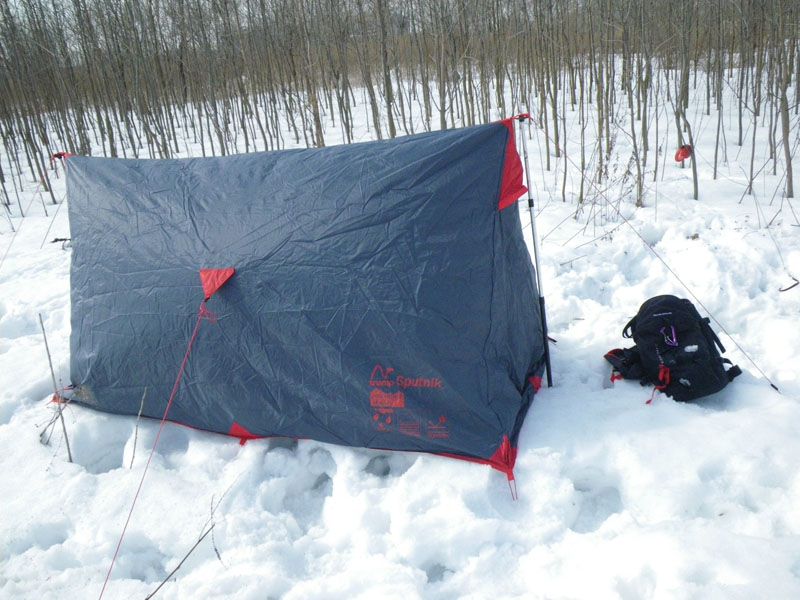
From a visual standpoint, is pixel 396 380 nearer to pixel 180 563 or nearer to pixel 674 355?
pixel 180 563

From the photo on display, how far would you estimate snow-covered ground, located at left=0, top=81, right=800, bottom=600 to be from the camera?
1692 mm

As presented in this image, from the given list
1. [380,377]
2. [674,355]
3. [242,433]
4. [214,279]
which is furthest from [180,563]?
[674,355]

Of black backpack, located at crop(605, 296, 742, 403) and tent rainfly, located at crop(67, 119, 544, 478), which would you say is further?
black backpack, located at crop(605, 296, 742, 403)

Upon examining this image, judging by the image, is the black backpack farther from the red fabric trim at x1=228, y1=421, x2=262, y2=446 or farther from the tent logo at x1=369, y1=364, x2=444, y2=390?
the red fabric trim at x1=228, y1=421, x2=262, y2=446

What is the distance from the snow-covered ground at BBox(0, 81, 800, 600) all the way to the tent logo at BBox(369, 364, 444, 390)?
0.31m

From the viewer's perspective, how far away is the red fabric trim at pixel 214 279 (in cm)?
A: 234

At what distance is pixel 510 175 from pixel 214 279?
1336 mm

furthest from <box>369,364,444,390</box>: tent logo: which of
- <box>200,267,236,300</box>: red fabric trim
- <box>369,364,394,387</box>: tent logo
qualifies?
<box>200,267,236,300</box>: red fabric trim

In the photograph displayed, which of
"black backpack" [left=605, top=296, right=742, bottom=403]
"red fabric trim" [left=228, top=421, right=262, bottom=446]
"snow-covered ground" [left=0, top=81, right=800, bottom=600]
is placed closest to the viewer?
"snow-covered ground" [left=0, top=81, right=800, bottom=600]

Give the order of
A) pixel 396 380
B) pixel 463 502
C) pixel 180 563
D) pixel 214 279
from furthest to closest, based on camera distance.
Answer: pixel 214 279
pixel 396 380
pixel 463 502
pixel 180 563

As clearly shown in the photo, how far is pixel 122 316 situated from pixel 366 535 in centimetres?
156

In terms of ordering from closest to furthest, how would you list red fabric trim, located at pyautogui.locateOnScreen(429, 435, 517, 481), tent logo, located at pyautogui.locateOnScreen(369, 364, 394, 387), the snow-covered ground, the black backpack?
the snow-covered ground < red fabric trim, located at pyautogui.locateOnScreen(429, 435, 517, 481) < tent logo, located at pyautogui.locateOnScreen(369, 364, 394, 387) < the black backpack

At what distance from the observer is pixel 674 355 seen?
238 centimetres

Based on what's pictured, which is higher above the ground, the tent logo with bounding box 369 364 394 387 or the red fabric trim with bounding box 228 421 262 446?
the tent logo with bounding box 369 364 394 387
